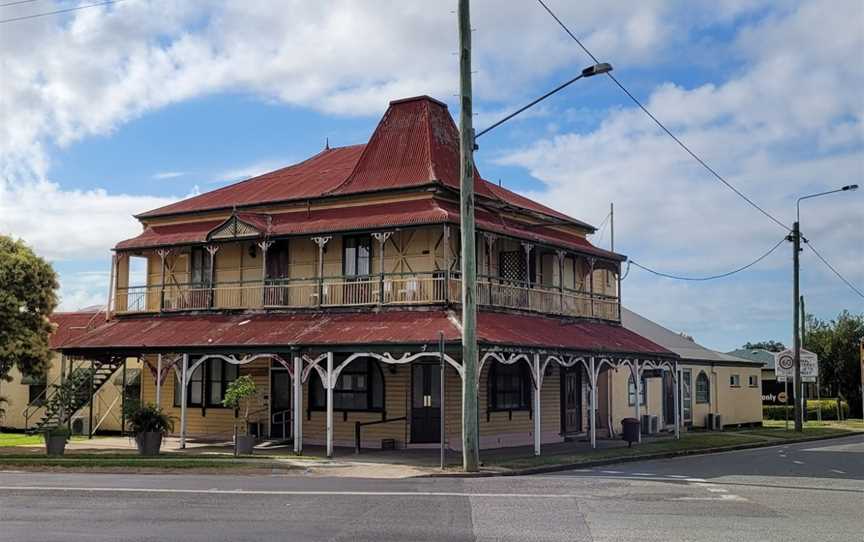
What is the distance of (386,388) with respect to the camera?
26.5 meters

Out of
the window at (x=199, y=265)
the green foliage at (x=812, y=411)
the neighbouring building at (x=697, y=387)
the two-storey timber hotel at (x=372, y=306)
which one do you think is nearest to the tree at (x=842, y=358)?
the green foliage at (x=812, y=411)

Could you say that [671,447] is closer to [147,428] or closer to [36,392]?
[147,428]

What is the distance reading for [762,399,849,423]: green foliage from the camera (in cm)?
5247

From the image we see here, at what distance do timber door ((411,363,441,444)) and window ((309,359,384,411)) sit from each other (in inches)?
38.3

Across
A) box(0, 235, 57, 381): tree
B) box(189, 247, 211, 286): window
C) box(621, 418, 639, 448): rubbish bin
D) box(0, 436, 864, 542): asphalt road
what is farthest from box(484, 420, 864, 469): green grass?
box(0, 235, 57, 381): tree

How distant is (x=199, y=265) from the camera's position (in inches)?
1222

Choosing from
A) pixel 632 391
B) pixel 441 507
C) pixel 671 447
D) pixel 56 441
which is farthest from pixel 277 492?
pixel 632 391

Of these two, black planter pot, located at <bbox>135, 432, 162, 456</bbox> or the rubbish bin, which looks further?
the rubbish bin

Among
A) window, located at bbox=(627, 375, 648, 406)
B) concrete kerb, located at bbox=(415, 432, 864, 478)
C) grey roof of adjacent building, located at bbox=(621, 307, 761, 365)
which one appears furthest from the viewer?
grey roof of adjacent building, located at bbox=(621, 307, 761, 365)

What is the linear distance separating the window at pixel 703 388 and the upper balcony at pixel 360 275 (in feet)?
28.0

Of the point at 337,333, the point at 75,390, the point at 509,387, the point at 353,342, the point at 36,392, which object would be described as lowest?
the point at 36,392

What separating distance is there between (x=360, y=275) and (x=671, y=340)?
18.9m

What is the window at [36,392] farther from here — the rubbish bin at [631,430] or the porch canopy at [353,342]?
the rubbish bin at [631,430]

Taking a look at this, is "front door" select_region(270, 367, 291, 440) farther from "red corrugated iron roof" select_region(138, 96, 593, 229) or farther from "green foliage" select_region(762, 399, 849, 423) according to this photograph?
"green foliage" select_region(762, 399, 849, 423)
